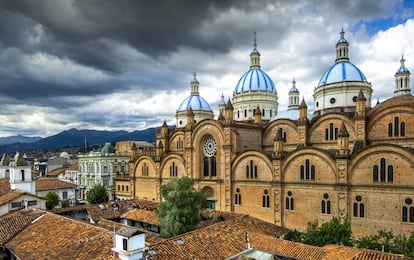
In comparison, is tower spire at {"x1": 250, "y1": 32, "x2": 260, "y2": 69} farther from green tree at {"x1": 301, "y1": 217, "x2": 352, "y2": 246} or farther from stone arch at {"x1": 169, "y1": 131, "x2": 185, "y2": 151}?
green tree at {"x1": 301, "y1": 217, "x2": 352, "y2": 246}

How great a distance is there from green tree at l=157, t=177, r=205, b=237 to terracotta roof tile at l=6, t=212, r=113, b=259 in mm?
6601

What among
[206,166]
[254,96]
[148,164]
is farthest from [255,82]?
[148,164]

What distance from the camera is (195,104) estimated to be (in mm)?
63406

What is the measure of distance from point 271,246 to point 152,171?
3178cm

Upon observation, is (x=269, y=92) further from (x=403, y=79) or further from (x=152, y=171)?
(x=152, y=171)

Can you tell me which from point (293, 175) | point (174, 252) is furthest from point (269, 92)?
point (174, 252)

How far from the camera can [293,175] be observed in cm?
3247

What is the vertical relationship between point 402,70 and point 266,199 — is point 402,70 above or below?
above

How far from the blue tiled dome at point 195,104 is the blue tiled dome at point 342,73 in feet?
90.2

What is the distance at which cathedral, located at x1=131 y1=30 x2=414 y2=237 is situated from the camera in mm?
27188

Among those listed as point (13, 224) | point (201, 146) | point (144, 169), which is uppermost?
point (201, 146)

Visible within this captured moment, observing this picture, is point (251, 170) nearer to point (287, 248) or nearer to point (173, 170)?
point (173, 170)

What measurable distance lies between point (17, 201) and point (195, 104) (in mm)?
40845

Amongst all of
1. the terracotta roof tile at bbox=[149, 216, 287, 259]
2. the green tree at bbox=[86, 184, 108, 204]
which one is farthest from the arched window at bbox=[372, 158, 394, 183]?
the green tree at bbox=[86, 184, 108, 204]
